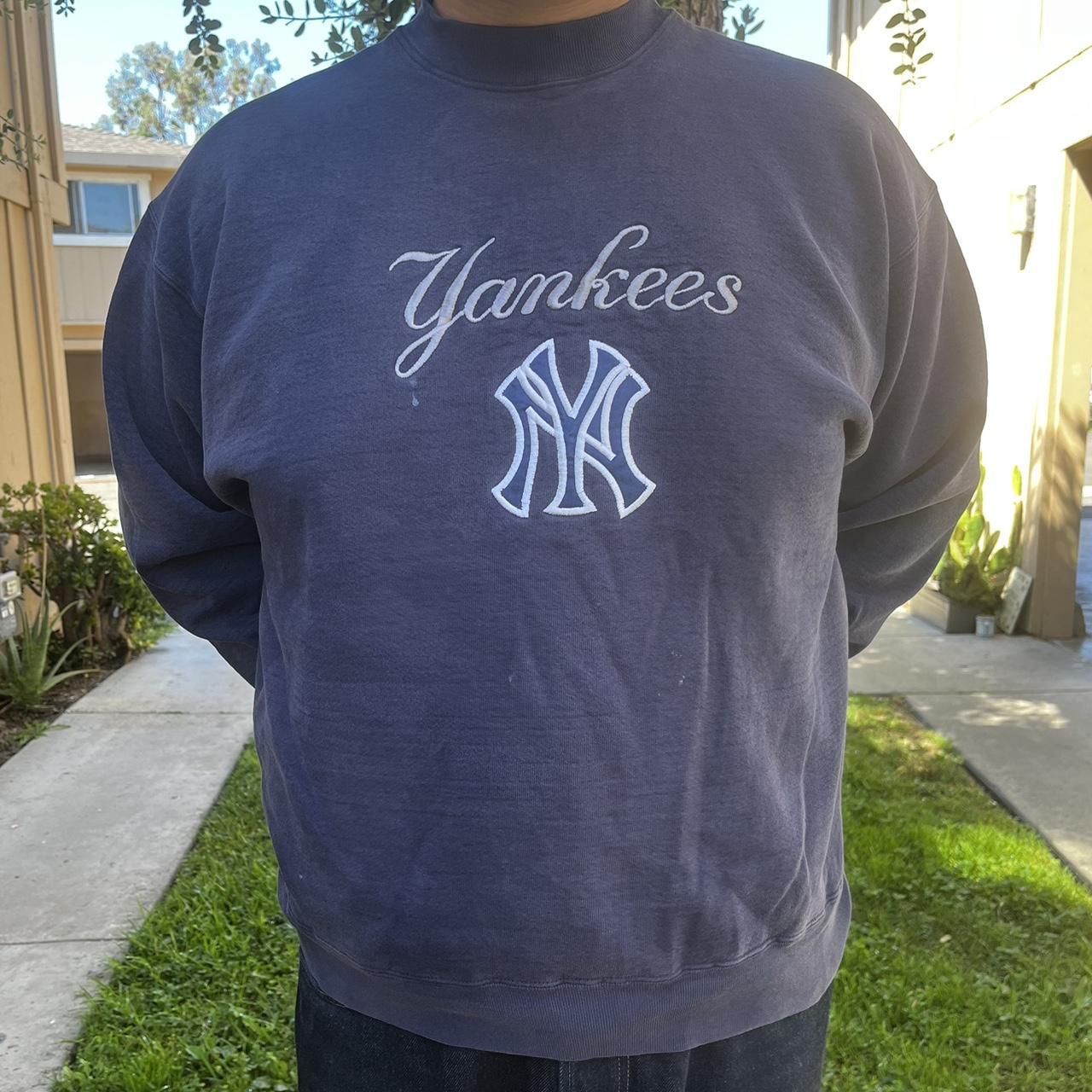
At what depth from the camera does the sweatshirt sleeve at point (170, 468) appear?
4.13 ft

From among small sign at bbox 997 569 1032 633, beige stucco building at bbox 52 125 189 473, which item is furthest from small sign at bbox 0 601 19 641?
beige stucco building at bbox 52 125 189 473

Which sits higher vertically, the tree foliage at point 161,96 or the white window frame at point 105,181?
the tree foliage at point 161,96

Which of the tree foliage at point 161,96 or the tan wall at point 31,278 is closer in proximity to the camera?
the tan wall at point 31,278

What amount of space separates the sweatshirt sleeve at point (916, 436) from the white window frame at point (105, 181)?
20.2 meters

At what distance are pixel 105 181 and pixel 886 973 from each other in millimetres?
21127

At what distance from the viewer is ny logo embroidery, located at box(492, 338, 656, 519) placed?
0.98 m

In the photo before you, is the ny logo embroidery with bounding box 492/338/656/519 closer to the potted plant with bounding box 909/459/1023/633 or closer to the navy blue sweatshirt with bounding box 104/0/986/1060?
the navy blue sweatshirt with bounding box 104/0/986/1060

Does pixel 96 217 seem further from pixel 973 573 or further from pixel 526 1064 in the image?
pixel 526 1064

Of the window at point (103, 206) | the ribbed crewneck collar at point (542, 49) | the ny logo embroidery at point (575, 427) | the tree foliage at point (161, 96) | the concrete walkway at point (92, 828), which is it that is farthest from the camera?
the tree foliage at point (161, 96)

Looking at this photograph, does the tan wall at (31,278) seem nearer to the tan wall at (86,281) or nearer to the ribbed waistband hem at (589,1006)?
the ribbed waistband hem at (589,1006)

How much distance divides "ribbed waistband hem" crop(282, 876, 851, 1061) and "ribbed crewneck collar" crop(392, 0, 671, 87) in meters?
0.91

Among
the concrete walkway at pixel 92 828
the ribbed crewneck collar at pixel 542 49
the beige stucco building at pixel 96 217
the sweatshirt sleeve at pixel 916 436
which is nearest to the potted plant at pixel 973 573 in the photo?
the concrete walkway at pixel 92 828

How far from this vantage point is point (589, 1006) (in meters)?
1.02

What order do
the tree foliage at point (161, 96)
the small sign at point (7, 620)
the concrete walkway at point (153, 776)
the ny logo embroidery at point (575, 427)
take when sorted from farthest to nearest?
the tree foliage at point (161, 96), the small sign at point (7, 620), the concrete walkway at point (153, 776), the ny logo embroidery at point (575, 427)
